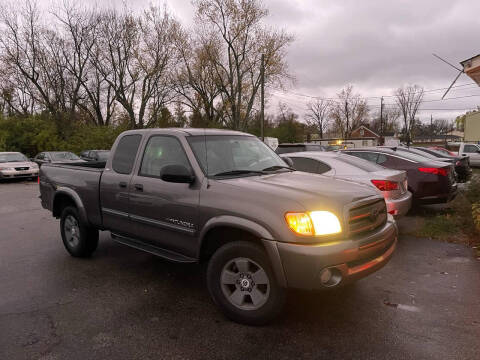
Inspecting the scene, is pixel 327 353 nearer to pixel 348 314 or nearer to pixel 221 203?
pixel 348 314

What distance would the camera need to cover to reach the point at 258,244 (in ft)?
10.3

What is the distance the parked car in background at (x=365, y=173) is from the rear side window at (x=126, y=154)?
8.15 ft

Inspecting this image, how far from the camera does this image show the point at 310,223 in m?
2.90

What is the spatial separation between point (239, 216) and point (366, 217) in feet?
4.01

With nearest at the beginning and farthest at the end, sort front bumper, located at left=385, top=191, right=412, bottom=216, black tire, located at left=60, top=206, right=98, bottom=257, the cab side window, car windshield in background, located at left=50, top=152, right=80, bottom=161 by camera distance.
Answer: the cab side window < black tire, located at left=60, top=206, right=98, bottom=257 < front bumper, located at left=385, top=191, right=412, bottom=216 < car windshield in background, located at left=50, top=152, right=80, bottom=161

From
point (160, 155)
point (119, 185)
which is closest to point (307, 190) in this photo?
point (160, 155)

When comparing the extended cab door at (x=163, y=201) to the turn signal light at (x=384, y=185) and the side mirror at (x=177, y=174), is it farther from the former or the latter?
the turn signal light at (x=384, y=185)

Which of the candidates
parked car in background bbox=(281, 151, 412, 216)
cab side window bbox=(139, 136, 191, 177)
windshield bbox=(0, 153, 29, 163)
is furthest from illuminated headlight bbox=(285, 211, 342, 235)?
windshield bbox=(0, 153, 29, 163)

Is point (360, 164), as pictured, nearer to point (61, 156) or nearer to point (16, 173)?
point (16, 173)

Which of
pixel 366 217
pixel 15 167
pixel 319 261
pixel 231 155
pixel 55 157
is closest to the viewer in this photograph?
pixel 319 261

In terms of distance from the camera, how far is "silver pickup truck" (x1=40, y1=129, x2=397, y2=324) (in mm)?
2904

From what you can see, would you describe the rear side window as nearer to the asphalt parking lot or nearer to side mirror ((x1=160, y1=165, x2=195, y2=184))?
side mirror ((x1=160, y1=165, x2=195, y2=184))

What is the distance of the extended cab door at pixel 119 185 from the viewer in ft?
13.9

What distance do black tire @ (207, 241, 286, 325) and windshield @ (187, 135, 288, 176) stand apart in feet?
2.81
